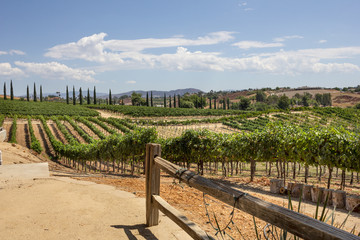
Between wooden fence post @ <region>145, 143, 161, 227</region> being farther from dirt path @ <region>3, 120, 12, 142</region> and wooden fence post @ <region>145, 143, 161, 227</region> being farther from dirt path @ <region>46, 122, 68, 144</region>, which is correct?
dirt path @ <region>3, 120, 12, 142</region>

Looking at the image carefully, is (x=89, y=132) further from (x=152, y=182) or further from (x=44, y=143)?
(x=152, y=182)

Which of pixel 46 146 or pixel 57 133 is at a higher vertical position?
pixel 57 133

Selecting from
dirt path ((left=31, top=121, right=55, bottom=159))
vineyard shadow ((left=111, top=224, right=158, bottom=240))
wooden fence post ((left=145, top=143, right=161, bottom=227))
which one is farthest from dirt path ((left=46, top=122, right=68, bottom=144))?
wooden fence post ((left=145, top=143, right=161, bottom=227))

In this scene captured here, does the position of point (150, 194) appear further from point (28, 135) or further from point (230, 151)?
point (28, 135)

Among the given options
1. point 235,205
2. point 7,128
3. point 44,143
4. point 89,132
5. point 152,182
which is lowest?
point 44,143

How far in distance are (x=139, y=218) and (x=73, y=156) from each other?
19375 millimetres

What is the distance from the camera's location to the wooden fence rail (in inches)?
57.0

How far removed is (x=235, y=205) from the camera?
206 centimetres

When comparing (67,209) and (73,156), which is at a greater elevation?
(67,209)

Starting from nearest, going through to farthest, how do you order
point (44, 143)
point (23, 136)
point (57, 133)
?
point (44, 143) < point (23, 136) < point (57, 133)

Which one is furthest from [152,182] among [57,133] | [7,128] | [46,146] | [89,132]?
[7,128]

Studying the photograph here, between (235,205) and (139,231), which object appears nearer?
(235,205)

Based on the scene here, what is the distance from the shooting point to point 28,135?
3238cm

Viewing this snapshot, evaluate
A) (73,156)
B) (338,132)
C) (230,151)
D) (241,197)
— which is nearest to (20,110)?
(73,156)
